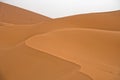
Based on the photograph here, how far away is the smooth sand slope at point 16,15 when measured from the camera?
14.9 feet

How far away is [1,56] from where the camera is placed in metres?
2.40

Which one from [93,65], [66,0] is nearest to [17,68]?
[93,65]

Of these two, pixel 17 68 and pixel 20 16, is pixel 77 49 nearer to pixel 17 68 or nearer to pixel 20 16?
pixel 17 68

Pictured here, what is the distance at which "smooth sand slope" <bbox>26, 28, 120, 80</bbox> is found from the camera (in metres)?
1.94

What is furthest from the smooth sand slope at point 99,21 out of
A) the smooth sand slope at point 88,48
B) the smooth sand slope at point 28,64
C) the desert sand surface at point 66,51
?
the smooth sand slope at point 28,64

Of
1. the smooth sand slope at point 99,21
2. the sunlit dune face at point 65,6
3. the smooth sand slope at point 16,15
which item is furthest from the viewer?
Answer: the smooth sand slope at point 16,15

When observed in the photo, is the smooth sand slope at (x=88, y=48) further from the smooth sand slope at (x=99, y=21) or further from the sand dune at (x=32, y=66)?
the smooth sand slope at (x=99, y=21)

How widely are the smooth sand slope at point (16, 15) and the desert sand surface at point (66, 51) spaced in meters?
1.65

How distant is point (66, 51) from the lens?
89.4 inches

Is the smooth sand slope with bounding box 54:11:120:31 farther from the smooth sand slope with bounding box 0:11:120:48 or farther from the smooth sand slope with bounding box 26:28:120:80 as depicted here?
the smooth sand slope with bounding box 26:28:120:80

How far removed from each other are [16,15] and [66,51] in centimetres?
284

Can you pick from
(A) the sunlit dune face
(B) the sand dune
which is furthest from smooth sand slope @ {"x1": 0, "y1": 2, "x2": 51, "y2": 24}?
(B) the sand dune

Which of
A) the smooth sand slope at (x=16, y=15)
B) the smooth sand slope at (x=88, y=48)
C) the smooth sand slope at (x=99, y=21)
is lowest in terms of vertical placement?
the smooth sand slope at (x=16, y=15)

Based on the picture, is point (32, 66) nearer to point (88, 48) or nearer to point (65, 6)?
point (88, 48)
